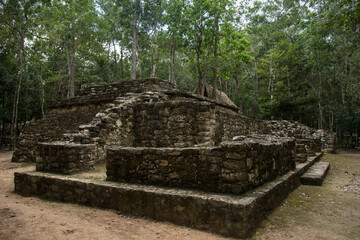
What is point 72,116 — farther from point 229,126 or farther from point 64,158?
point 229,126

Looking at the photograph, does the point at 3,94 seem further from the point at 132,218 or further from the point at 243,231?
the point at 243,231

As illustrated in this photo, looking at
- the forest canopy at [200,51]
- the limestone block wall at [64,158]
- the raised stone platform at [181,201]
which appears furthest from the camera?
the forest canopy at [200,51]

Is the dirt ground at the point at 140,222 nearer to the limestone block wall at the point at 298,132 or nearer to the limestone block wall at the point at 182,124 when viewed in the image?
the limestone block wall at the point at 182,124

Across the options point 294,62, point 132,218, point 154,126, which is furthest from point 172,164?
point 294,62

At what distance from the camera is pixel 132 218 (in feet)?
11.6

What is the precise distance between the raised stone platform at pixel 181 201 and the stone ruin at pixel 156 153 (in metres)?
0.02

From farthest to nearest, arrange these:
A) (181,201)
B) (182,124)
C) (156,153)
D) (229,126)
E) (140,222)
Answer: (229,126)
(182,124)
(156,153)
(140,222)
(181,201)

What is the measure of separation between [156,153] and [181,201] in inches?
36.7

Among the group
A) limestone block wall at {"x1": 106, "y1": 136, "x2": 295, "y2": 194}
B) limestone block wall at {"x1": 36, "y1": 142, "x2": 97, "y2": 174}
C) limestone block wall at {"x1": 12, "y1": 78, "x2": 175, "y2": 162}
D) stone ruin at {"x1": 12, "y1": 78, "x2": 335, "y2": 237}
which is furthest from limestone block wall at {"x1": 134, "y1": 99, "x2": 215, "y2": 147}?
limestone block wall at {"x1": 106, "y1": 136, "x2": 295, "y2": 194}

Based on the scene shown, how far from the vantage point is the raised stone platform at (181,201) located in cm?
291

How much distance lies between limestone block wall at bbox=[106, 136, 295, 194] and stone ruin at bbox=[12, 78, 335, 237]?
0.01 meters

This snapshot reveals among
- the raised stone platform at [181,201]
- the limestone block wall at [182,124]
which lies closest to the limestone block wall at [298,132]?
the limestone block wall at [182,124]

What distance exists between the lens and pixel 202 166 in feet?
11.5

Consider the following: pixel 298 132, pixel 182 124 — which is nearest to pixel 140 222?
pixel 182 124
